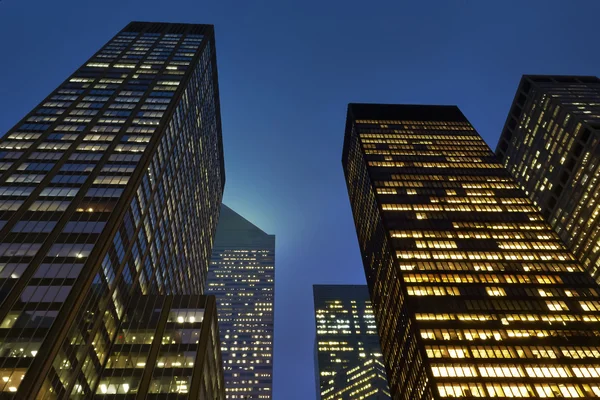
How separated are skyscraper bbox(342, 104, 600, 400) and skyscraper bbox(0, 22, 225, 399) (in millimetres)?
47849

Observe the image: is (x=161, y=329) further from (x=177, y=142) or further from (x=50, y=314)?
(x=177, y=142)

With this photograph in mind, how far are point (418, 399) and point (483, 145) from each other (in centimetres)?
9773

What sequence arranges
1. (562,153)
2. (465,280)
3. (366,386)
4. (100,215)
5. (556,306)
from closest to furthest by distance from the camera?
(100,215) < (556,306) < (465,280) < (562,153) < (366,386)

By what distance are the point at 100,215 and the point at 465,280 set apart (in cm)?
7633

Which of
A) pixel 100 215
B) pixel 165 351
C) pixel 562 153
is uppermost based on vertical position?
pixel 562 153

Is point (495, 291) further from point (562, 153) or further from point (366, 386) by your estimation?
point (366, 386)

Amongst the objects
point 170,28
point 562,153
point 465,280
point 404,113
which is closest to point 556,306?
point 465,280

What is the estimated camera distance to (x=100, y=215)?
71062 millimetres

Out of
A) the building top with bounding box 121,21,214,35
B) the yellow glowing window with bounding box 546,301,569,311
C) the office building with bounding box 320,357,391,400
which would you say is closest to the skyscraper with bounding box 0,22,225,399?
the building top with bounding box 121,21,214,35

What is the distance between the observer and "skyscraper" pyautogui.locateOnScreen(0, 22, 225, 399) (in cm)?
5569

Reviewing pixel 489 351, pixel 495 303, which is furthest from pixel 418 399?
pixel 495 303

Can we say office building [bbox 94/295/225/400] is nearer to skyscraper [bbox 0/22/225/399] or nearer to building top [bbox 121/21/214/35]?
skyscraper [bbox 0/22/225/399]

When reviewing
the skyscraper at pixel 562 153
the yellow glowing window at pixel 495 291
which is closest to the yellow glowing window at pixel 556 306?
the yellow glowing window at pixel 495 291

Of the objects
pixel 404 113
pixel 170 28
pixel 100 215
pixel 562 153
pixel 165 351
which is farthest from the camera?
pixel 404 113
